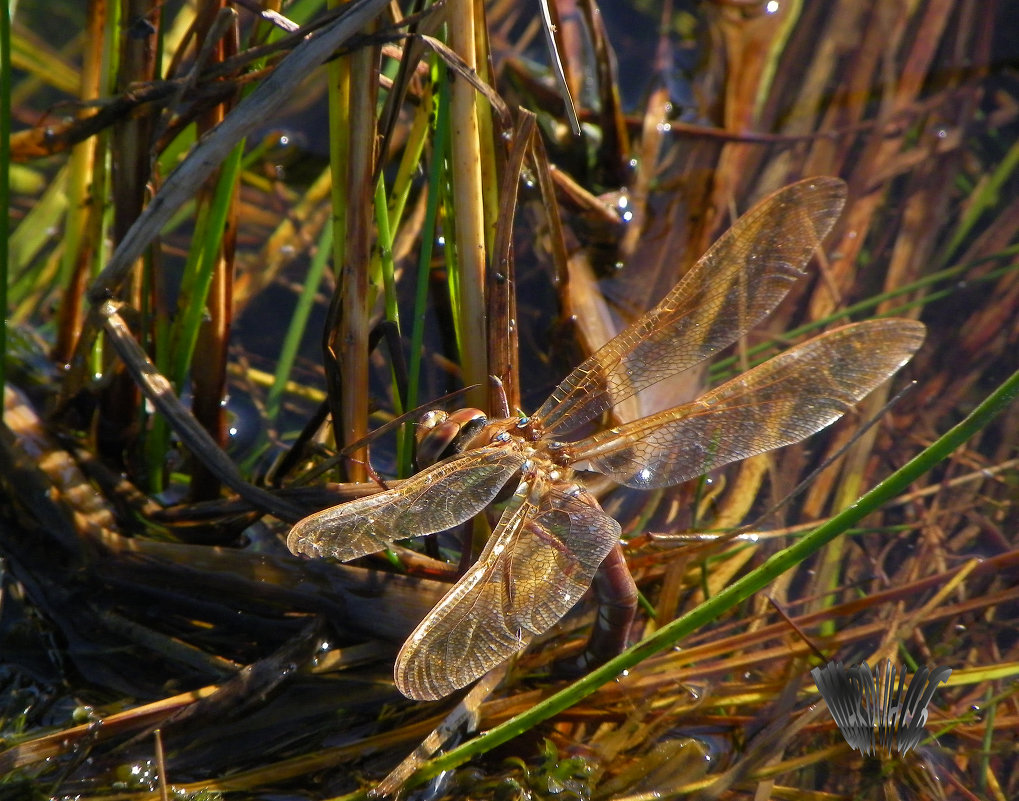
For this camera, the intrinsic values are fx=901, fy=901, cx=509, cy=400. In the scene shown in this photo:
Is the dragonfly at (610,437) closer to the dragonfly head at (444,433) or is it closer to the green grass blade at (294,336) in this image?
the dragonfly head at (444,433)

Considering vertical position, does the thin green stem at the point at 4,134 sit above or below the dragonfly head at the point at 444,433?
above

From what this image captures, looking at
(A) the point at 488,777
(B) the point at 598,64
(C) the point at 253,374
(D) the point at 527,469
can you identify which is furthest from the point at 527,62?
(A) the point at 488,777

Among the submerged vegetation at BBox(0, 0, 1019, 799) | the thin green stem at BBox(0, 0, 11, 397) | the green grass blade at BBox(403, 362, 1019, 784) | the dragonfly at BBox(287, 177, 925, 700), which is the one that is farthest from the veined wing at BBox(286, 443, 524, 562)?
the thin green stem at BBox(0, 0, 11, 397)

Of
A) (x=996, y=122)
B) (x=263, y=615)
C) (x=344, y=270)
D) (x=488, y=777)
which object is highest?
(x=996, y=122)

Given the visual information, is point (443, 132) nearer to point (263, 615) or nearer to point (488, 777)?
point (263, 615)

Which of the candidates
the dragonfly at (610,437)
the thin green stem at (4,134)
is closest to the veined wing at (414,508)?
the dragonfly at (610,437)

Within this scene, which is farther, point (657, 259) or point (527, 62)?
point (527, 62)

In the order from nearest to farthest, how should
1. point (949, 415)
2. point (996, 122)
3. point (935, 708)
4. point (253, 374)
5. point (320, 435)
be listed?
1. point (935, 708)
2. point (320, 435)
3. point (949, 415)
4. point (253, 374)
5. point (996, 122)
